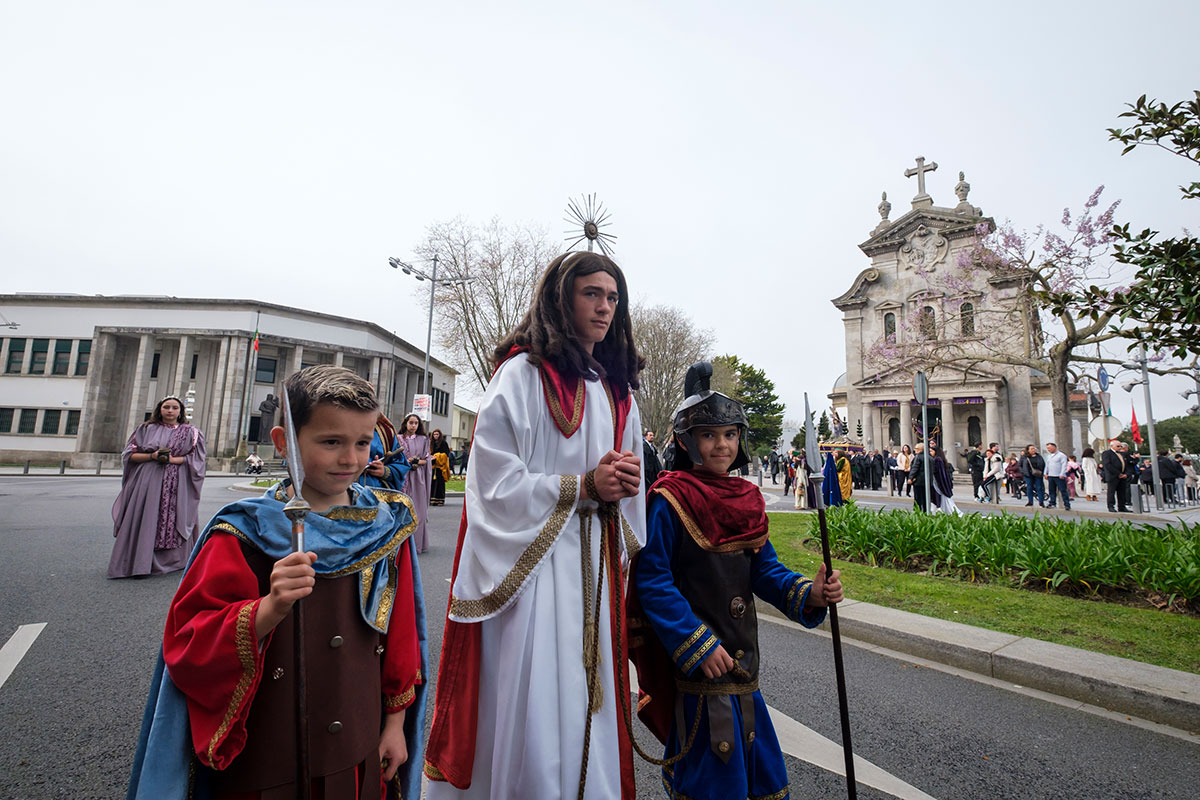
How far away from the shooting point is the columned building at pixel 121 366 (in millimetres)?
42344

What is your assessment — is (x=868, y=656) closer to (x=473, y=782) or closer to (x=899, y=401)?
(x=473, y=782)

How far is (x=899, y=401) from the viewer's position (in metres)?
39.6

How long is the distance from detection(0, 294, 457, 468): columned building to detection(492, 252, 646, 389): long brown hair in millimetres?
45062

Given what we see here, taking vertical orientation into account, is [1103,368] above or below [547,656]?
above

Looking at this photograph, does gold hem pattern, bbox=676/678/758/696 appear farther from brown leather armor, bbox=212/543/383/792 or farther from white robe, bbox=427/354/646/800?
brown leather armor, bbox=212/543/383/792

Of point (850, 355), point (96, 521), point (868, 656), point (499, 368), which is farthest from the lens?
point (850, 355)

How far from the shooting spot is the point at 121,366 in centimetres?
4462

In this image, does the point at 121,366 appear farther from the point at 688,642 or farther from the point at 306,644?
the point at 688,642

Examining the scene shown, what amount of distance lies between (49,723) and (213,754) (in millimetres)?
Result: 2768

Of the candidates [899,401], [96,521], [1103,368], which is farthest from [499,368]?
[899,401]

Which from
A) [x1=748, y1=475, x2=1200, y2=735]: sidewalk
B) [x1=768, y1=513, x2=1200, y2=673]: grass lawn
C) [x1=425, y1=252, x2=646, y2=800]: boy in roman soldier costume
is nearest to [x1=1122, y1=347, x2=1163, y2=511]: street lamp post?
[x1=768, y1=513, x2=1200, y2=673]: grass lawn

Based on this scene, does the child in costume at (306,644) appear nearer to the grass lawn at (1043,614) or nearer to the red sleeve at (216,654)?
the red sleeve at (216,654)

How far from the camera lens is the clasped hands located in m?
1.83

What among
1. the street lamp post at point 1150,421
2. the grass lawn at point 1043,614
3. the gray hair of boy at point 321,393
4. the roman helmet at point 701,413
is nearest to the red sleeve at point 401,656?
the gray hair of boy at point 321,393
